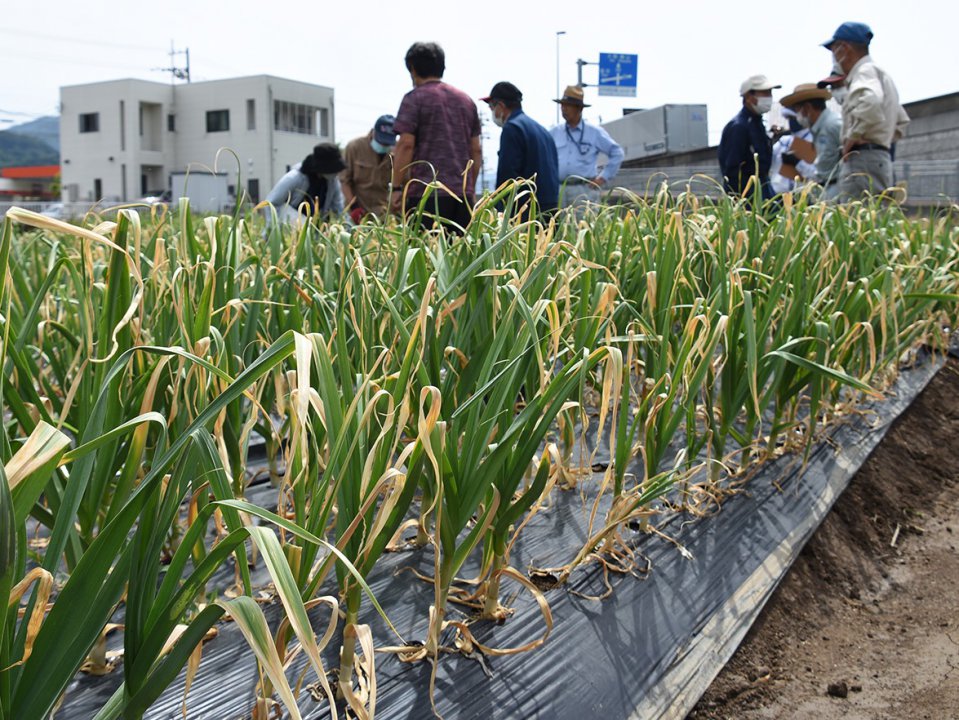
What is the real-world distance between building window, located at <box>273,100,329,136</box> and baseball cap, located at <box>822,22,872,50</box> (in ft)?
121

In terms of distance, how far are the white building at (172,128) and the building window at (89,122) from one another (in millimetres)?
46

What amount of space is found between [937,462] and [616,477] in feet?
4.64

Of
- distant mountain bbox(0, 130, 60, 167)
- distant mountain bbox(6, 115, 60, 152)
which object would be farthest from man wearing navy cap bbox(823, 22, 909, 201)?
distant mountain bbox(6, 115, 60, 152)

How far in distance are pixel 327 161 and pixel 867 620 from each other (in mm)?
3629

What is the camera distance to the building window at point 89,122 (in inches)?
1592

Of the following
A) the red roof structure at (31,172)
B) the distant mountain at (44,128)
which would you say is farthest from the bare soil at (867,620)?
the distant mountain at (44,128)

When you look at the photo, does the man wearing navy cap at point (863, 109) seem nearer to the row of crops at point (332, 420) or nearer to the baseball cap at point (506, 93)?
the baseball cap at point (506, 93)

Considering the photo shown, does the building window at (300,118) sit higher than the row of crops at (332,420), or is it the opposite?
the building window at (300,118)

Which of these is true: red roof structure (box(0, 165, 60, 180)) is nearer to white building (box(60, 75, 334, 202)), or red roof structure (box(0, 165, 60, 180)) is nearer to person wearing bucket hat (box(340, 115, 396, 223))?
white building (box(60, 75, 334, 202))

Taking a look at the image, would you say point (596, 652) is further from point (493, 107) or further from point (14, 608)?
point (493, 107)

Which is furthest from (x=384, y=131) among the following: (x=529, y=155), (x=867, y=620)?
(x=867, y=620)

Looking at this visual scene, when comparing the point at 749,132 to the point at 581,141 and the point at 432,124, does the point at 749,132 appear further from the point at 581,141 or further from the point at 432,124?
the point at 432,124

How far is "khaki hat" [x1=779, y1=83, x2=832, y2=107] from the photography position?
4363 millimetres

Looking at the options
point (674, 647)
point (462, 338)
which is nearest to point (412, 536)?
point (462, 338)
